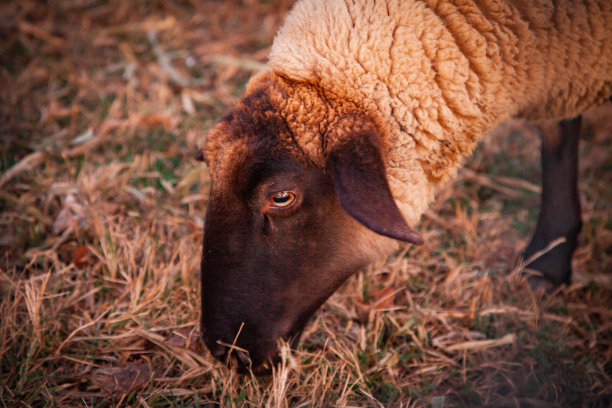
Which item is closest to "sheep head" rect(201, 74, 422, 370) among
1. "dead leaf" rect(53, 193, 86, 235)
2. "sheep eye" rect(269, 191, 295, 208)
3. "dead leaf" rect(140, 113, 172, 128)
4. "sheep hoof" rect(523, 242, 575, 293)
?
"sheep eye" rect(269, 191, 295, 208)

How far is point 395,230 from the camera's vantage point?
1.69 m

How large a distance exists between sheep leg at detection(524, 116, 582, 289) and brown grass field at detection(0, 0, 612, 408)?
0.16 metres

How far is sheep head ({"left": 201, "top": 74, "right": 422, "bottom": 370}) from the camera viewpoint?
1.91m

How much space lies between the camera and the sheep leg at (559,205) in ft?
10.2

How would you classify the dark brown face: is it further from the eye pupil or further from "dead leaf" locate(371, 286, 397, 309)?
"dead leaf" locate(371, 286, 397, 309)

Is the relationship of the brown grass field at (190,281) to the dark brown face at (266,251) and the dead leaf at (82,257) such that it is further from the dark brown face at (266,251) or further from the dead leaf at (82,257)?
the dark brown face at (266,251)

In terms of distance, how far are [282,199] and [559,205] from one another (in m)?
2.15

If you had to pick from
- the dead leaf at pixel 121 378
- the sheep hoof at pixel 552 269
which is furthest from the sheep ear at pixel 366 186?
the sheep hoof at pixel 552 269

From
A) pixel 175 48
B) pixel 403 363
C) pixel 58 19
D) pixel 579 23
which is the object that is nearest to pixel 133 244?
pixel 403 363

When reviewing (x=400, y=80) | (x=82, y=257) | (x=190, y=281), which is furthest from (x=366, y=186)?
(x=82, y=257)

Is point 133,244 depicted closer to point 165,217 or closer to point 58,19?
point 165,217

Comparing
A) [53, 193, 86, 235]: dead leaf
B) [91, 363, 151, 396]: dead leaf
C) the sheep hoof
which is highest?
the sheep hoof

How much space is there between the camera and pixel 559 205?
10.3 ft

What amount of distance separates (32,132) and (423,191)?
10.6 ft
